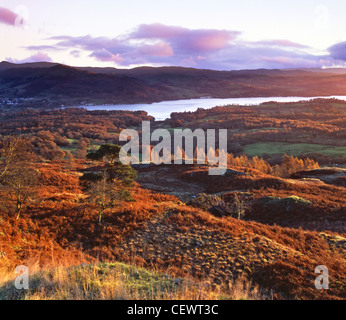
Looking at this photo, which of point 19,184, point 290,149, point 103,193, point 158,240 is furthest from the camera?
point 290,149

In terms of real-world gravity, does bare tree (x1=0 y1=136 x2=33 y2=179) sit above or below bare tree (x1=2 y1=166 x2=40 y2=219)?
above

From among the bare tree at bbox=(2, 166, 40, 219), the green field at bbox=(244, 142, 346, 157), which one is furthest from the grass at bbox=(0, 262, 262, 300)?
the green field at bbox=(244, 142, 346, 157)

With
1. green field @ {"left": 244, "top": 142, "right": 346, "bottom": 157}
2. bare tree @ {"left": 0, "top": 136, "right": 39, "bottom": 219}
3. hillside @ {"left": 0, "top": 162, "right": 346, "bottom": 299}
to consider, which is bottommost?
hillside @ {"left": 0, "top": 162, "right": 346, "bottom": 299}

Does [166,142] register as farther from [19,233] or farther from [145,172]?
[19,233]

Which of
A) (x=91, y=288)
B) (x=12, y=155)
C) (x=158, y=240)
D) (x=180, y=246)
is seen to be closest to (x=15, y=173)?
(x=12, y=155)

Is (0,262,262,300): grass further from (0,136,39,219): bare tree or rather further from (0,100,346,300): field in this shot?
(0,136,39,219): bare tree

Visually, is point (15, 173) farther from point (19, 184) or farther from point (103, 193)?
point (103, 193)

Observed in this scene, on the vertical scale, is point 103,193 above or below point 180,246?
above
